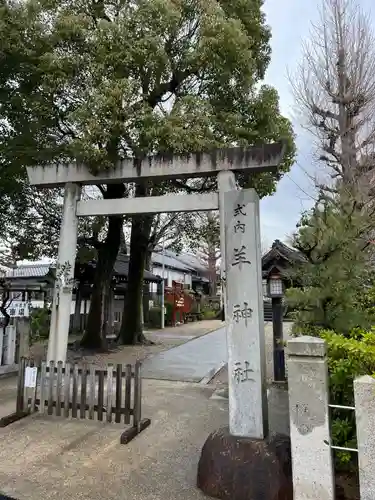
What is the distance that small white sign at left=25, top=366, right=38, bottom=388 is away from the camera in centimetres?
537

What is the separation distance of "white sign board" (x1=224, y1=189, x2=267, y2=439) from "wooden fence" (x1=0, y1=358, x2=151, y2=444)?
5.01 ft

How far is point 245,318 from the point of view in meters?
3.88

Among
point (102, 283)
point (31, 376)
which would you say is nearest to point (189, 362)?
point (102, 283)

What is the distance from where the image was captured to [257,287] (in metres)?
3.91

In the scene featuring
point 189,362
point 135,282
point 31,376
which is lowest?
point 189,362

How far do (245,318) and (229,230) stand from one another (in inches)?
39.8

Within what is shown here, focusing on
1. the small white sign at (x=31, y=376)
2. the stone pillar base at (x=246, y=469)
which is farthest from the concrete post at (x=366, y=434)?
the small white sign at (x=31, y=376)

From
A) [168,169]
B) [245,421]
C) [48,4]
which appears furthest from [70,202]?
[48,4]

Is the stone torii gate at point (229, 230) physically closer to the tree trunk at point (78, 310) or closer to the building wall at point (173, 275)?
the tree trunk at point (78, 310)

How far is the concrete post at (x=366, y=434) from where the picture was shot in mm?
2672

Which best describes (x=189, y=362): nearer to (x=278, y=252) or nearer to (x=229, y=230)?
(x=278, y=252)

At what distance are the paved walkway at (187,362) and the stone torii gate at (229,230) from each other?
334 centimetres

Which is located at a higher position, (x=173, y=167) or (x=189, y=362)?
(x=173, y=167)

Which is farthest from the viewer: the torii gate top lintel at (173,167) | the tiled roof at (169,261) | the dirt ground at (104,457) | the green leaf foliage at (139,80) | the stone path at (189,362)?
the tiled roof at (169,261)
